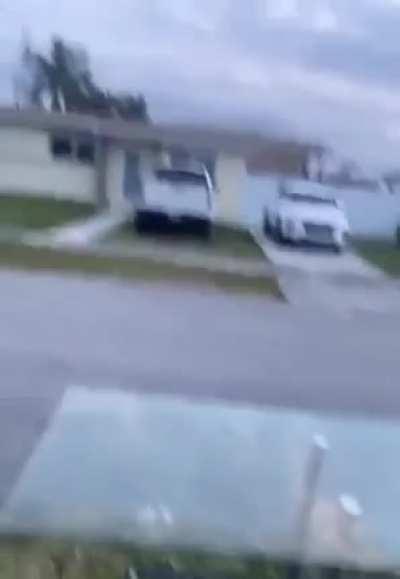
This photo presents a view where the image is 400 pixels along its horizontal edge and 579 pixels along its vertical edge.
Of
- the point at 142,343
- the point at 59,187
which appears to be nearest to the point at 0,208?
the point at 59,187

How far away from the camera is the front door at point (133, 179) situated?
217 centimetres

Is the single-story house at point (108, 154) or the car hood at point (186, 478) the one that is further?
the car hood at point (186, 478)

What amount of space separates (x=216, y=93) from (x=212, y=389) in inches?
13.9

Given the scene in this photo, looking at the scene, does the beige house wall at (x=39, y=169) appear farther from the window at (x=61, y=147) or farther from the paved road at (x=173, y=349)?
the paved road at (x=173, y=349)

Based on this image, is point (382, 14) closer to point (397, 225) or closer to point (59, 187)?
point (397, 225)

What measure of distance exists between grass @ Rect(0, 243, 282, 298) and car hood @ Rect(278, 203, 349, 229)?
0.08 m

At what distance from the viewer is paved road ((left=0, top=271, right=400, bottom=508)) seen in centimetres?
223

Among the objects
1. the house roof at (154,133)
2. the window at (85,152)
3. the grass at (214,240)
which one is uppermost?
the house roof at (154,133)

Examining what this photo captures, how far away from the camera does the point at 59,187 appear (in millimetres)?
2156

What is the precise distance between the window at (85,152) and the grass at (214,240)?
0.30ft

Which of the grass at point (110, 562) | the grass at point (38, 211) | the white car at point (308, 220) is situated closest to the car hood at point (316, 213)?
the white car at point (308, 220)

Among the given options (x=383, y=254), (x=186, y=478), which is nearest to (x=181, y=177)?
(x=383, y=254)

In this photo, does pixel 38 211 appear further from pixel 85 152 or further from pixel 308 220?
pixel 308 220

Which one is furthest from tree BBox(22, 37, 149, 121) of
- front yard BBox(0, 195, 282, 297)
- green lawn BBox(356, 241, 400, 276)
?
green lawn BBox(356, 241, 400, 276)
